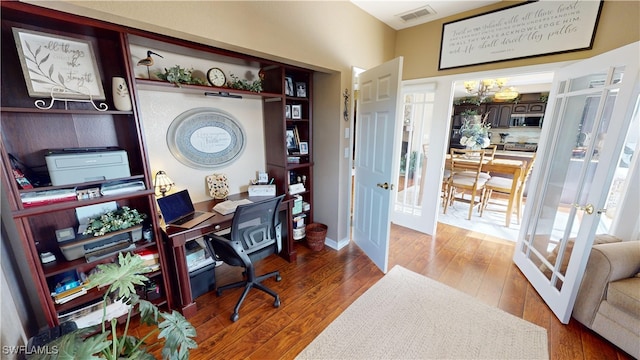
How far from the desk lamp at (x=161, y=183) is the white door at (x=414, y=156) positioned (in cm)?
245

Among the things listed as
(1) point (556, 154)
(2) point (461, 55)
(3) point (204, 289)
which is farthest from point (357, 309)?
(2) point (461, 55)

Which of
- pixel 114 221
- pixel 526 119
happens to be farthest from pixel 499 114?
pixel 114 221

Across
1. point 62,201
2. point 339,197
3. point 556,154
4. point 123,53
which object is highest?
point 123,53

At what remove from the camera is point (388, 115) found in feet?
6.96

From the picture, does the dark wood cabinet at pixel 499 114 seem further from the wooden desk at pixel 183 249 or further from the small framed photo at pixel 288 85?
the wooden desk at pixel 183 249

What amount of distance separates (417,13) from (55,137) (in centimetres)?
314

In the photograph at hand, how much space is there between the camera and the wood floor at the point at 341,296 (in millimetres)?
1596

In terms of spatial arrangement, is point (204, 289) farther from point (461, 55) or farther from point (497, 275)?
point (461, 55)

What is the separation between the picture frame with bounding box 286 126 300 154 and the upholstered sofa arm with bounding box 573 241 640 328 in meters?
2.50

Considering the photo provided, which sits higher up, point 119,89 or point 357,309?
point 119,89

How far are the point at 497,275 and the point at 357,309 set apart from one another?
148 centimetres

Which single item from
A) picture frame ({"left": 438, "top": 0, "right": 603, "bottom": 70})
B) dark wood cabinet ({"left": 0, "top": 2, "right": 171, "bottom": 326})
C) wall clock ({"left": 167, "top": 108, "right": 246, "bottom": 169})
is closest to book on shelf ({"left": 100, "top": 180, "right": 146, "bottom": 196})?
dark wood cabinet ({"left": 0, "top": 2, "right": 171, "bottom": 326})

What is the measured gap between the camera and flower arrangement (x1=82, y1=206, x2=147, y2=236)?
4.93 ft

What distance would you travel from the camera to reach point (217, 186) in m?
2.25
